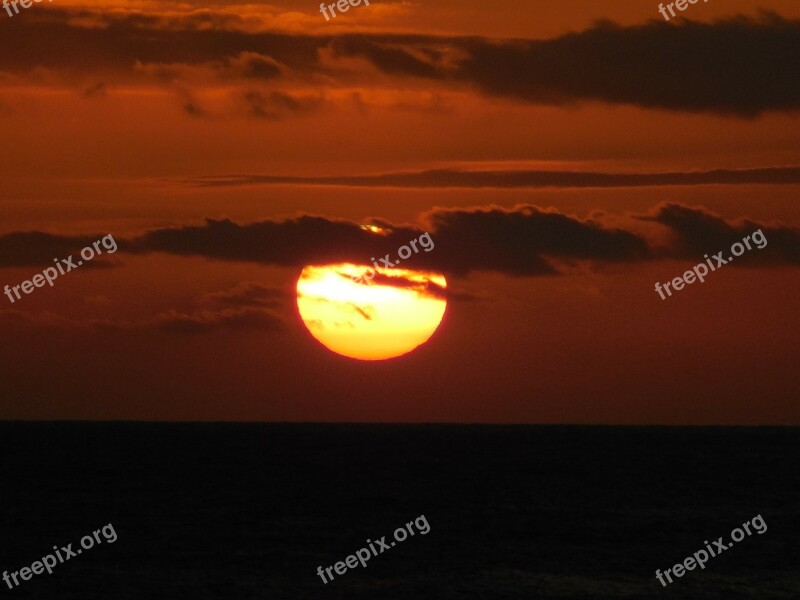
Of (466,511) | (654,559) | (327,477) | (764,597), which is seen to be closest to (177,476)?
(327,477)

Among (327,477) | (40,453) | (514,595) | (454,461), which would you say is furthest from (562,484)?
(40,453)

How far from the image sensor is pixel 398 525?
80812 millimetres

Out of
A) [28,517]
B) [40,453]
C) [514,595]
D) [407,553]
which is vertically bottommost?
[514,595]

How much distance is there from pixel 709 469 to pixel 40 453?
82.3 m

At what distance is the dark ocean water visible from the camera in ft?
183

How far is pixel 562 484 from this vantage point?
384 ft

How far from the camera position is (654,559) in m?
64.4

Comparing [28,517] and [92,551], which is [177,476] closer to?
[28,517]

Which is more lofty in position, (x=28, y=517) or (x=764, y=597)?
(x=28, y=517)

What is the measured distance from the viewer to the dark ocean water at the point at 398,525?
5578cm

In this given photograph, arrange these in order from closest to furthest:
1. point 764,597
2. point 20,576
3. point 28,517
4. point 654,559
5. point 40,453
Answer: point 764,597 < point 20,576 < point 654,559 < point 28,517 < point 40,453

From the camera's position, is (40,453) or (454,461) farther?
(40,453)

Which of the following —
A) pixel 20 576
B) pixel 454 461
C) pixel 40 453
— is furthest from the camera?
pixel 40 453

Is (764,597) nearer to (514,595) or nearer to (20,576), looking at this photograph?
(514,595)
